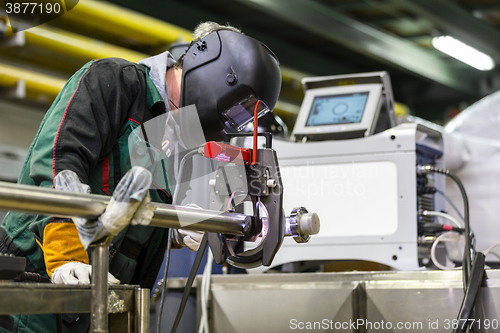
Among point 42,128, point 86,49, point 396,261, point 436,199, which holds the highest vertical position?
point 86,49

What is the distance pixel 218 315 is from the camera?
1570 mm

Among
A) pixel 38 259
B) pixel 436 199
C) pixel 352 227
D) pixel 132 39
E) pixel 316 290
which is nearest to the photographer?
pixel 38 259

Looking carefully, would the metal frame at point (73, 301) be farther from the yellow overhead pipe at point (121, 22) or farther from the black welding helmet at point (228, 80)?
the yellow overhead pipe at point (121, 22)

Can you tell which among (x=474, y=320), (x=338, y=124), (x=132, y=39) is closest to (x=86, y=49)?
(x=132, y=39)

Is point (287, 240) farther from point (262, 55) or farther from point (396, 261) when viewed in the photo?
point (262, 55)

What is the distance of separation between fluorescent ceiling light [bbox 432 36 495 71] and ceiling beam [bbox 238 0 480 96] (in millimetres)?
349

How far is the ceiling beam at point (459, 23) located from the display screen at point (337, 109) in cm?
245

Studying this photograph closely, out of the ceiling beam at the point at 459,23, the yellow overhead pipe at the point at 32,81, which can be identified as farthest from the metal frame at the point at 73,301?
the ceiling beam at the point at 459,23

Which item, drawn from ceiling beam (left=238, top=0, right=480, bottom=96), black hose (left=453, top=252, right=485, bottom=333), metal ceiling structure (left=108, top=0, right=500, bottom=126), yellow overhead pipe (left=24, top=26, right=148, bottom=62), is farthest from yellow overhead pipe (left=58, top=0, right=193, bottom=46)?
black hose (left=453, top=252, right=485, bottom=333)

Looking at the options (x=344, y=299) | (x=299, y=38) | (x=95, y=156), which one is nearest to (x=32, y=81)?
(x=95, y=156)

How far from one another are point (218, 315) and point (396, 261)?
52 centimetres

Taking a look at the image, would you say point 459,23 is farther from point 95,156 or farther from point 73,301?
point 73,301

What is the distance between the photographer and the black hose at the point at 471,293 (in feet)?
4.01

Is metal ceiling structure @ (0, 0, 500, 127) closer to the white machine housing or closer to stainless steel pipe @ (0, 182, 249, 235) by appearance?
the white machine housing
